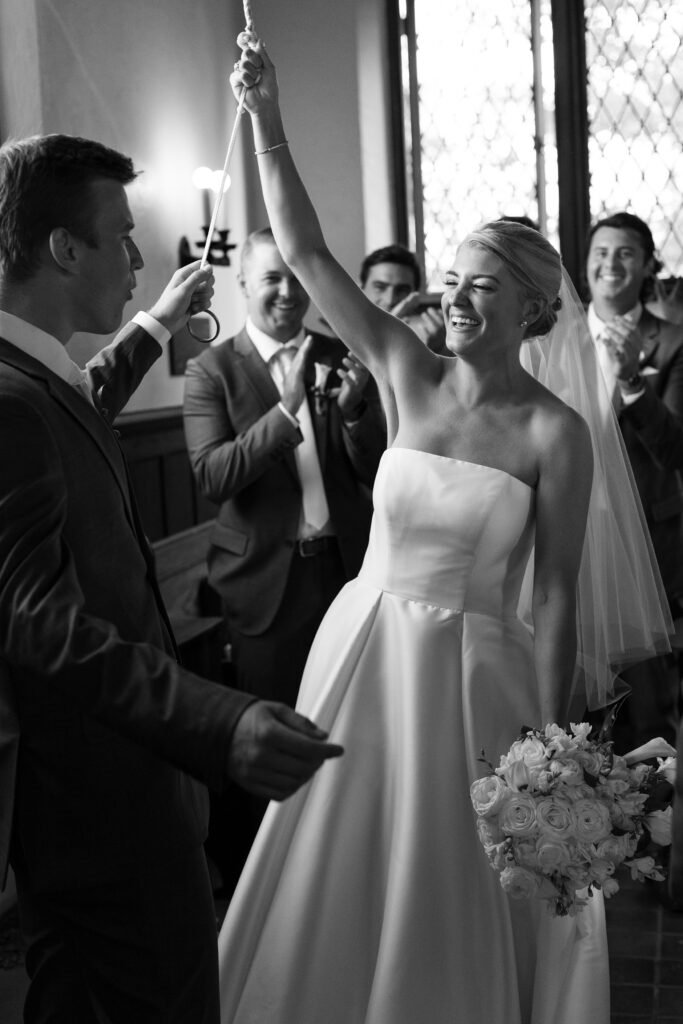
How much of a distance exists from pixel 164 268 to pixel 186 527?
118 cm

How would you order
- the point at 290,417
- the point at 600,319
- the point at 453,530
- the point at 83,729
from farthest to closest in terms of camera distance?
the point at 600,319 < the point at 290,417 < the point at 453,530 < the point at 83,729

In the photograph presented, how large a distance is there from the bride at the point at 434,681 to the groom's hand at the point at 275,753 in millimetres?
1063

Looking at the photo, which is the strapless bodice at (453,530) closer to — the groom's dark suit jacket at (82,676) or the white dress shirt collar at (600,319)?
the groom's dark suit jacket at (82,676)

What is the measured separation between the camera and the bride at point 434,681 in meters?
2.26

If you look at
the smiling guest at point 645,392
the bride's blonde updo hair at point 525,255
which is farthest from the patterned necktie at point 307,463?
the bride's blonde updo hair at point 525,255

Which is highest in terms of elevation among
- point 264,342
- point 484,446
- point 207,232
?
point 207,232

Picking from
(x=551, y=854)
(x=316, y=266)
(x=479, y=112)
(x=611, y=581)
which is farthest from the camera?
(x=479, y=112)

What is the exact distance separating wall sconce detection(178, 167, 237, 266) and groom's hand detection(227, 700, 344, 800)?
436 cm

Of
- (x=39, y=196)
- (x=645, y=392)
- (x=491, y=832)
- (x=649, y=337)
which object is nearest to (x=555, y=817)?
(x=491, y=832)

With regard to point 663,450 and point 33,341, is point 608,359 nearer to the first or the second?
point 663,450

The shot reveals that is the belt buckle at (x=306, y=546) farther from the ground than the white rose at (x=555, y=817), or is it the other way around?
the belt buckle at (x=306, y=546)

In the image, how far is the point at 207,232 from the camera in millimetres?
5770

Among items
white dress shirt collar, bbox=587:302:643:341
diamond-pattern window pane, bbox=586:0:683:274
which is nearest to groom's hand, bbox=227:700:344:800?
white dress shirt collar, bbox=587:302:643:341

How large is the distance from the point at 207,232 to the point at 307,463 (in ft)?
8.92
